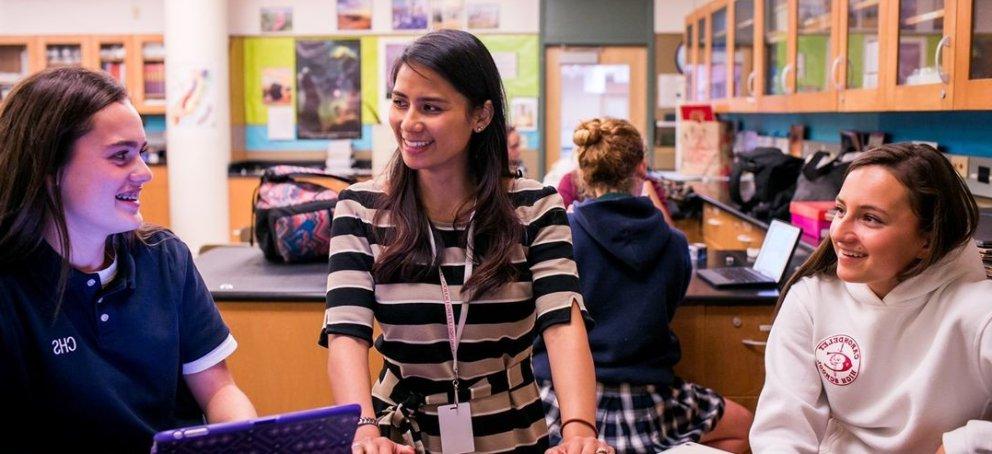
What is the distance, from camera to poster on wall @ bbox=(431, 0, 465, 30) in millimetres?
6785

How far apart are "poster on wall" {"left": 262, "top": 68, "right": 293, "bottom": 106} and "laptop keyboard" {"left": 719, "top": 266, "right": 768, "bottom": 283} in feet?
16.0

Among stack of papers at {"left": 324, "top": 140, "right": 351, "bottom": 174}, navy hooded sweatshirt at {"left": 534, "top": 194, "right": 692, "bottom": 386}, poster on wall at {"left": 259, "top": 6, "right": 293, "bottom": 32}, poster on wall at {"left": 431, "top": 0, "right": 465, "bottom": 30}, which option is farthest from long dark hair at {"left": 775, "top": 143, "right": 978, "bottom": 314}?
poster on wall at {"left": 259, "top": 6, "right": 293, "bottom": 32}

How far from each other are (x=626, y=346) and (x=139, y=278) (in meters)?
1.24

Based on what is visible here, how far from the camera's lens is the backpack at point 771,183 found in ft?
13.0

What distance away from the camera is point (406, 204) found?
145cm

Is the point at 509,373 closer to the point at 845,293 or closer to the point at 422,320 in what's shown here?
the point at 422,320

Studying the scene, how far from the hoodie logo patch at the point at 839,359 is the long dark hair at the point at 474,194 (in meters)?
0.55

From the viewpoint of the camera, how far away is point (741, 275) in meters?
2.70

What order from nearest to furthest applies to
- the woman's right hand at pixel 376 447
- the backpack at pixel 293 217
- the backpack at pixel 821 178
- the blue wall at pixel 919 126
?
the woman's right hand at pixel 376 447 → the backpack at pixel 293 217 → the blue wall at pixel 919 126 → the backpack at pixel 821 178

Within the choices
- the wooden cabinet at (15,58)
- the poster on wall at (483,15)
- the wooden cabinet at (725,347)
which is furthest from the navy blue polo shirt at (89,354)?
the wooden cabinet at (15,58)

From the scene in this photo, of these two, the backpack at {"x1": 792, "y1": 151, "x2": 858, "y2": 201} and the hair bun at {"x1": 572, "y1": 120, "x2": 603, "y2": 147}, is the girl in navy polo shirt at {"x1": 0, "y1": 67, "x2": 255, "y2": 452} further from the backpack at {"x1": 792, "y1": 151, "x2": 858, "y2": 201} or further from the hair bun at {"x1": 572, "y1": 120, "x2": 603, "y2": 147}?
the backpack at {"x1": 792, "y1": 151, "x2": 858, "y2": 201}

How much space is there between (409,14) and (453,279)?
5672mm

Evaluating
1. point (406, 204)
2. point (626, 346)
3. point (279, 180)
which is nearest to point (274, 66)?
point (279, 180)

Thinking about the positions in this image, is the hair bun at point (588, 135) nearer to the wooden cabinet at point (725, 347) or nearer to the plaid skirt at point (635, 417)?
the wooden cabinet at point (725, 347)
